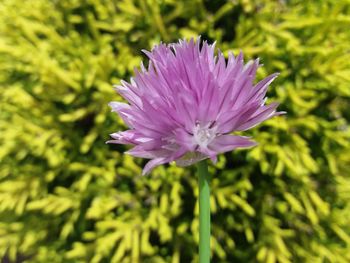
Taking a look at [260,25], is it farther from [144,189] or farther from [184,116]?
[184,116]

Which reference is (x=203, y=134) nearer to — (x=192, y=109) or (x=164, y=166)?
(x=192, y=109)

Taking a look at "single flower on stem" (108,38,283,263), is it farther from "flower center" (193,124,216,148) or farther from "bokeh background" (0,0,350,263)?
"bokeh background" (0,0,350,263)

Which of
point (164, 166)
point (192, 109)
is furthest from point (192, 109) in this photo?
point (164, 166)

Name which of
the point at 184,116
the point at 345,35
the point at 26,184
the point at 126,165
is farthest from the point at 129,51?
the point at 184,116

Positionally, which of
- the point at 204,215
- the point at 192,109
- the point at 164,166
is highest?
the point at 164,166

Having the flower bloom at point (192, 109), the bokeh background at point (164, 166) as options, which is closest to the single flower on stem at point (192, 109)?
the flower bloom at point (192, 109)

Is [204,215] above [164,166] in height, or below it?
below

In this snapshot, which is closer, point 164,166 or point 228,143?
point 228,143

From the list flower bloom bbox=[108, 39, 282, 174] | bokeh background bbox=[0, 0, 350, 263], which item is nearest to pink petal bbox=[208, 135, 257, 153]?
flower bloom bbox=[108, 39, 282, 174]
